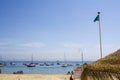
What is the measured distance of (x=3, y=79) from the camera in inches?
1633

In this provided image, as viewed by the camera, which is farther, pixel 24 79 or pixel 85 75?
pixel 24 79

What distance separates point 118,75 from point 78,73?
4611 mm

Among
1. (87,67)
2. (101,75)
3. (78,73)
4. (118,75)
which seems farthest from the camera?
(78,73)

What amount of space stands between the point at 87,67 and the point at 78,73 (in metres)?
2.50

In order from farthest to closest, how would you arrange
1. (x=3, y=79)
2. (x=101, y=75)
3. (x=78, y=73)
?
(x=3, y=79), (x=78, y=73), (x=101, y=75)

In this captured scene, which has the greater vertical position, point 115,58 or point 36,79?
point 115,58

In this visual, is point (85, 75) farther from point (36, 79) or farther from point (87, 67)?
point (36, 79)

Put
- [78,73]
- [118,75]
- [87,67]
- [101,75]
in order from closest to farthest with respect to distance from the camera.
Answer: [118,75]
[101,75]
[87,67]
[78,73]

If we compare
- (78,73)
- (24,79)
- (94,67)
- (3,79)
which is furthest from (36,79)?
(94,67)

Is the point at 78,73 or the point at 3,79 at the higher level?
the point at 78,73

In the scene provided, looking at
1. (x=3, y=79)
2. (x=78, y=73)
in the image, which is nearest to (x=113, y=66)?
(x=78, y=73)

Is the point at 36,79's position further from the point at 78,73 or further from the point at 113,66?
the point at 113,66

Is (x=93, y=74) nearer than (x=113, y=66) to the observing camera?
No

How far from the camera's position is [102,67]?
38.4 ft
